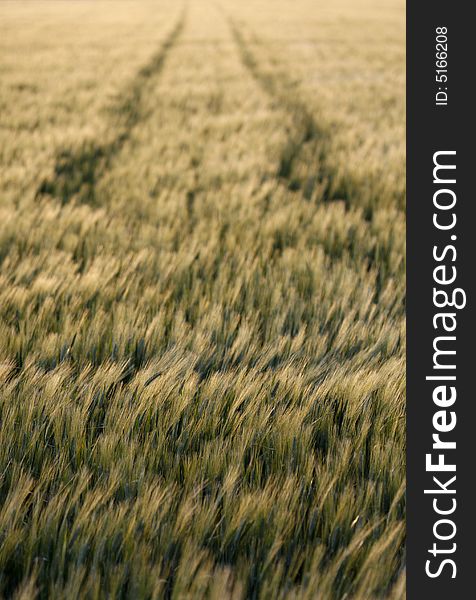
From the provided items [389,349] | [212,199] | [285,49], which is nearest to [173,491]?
[389,349]

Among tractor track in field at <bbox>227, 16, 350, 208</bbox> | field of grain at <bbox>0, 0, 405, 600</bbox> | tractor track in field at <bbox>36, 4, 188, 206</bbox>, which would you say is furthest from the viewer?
tractor track in field at <bbox>227, 16, 350, 208</bbox>

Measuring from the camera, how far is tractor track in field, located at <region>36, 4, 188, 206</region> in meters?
2.91

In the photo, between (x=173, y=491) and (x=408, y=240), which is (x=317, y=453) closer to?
(x=173, y=491)

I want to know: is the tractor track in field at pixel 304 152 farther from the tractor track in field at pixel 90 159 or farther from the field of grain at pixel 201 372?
the tractor track in field at pixel 90 159

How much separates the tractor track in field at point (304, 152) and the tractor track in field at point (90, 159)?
1.13m

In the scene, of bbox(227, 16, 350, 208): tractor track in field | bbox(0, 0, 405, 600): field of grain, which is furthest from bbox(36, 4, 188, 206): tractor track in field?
bbox(227, 16, 350, 208): tractor track in field

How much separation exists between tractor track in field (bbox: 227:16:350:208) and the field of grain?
0.03 m

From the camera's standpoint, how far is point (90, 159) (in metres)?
3.66

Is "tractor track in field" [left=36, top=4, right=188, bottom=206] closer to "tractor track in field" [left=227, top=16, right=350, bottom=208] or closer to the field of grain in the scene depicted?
the field of grain

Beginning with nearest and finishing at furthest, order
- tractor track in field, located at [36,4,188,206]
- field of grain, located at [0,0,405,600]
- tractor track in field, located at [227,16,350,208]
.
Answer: field of grain, located at [0,0,405,600] → tractor track in field, located at [36,4,188,206] → tractor track in field, located at [227,16,350,208]

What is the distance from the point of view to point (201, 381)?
1.28 meters

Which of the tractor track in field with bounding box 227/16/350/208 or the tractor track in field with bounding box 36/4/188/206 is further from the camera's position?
the tractor track in field with bounding box 227/16/350/208

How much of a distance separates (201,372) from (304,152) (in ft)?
9.40

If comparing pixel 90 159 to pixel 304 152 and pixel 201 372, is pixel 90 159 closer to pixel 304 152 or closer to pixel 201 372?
pixel 304 152
